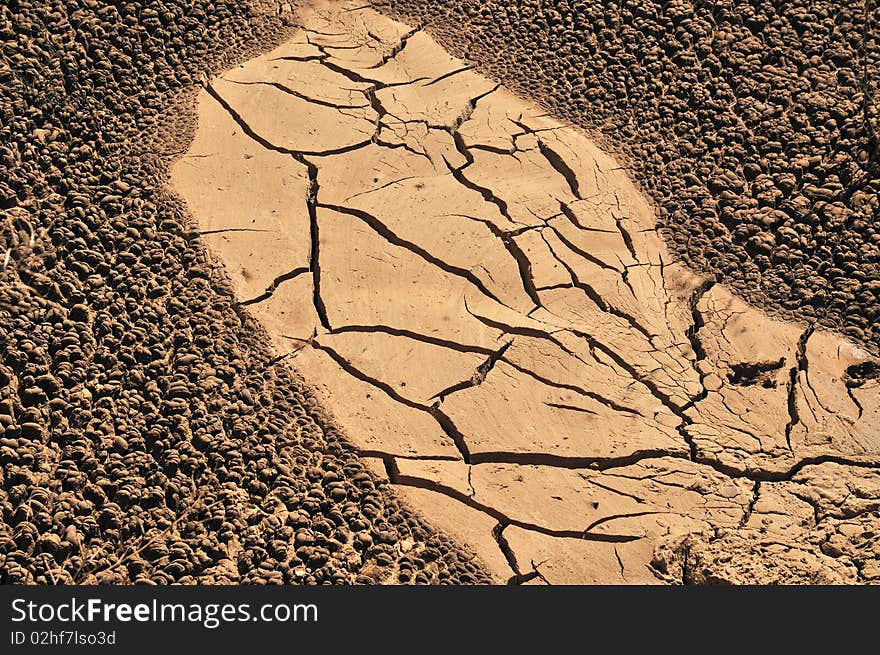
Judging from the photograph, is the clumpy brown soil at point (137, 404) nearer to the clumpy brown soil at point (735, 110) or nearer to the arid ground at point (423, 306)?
the arid ground at point (423, 306)

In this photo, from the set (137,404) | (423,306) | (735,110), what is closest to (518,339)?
(423,306)

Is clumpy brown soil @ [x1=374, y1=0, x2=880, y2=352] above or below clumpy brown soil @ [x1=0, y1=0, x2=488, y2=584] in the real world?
above

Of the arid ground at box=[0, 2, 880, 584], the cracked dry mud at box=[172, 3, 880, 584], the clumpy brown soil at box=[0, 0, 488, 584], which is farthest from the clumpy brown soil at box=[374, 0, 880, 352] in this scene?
the clumpy brown soil at box=[0, 0, 488, 584]

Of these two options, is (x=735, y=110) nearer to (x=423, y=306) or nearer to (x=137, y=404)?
(x=423, y=306)

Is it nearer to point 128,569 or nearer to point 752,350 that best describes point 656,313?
point 752,350

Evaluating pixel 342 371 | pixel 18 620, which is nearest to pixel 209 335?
pixel 342 371

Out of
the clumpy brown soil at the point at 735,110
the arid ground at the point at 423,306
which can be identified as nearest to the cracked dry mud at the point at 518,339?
the arid ground at the point at 423,306

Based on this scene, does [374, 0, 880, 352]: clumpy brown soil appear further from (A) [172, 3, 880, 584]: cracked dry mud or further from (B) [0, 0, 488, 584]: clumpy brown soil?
(B) [0, 0, 488, 584]: clumpy brown soil
